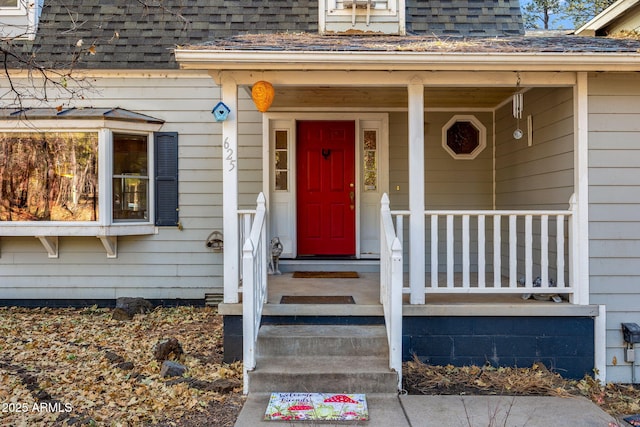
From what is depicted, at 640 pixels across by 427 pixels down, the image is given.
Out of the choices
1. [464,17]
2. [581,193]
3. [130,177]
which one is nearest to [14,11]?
[130,177]

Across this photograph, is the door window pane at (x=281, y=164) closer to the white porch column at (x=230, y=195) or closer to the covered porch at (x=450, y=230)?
the covered porch at (x=450, y=230)

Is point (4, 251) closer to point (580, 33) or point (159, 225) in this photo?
point (159, 225)

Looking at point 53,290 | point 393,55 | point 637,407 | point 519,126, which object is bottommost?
point 637,407

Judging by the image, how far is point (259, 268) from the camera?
13.8 feet

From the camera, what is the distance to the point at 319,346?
4102mm

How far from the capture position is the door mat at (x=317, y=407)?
3330 millimetres

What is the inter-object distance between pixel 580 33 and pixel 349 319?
5.44m

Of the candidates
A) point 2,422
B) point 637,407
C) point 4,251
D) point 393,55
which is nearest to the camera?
point 2,422

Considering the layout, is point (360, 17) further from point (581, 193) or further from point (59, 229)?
point (59, 229)

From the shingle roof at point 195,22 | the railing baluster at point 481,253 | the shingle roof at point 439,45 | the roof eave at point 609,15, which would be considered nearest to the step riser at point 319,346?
the railing baluster at point 481,253

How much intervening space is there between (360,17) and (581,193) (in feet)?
11.4

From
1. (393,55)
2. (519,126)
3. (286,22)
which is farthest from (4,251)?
(519,126)

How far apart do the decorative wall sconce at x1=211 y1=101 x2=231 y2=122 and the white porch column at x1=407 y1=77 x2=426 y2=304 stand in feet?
5.62

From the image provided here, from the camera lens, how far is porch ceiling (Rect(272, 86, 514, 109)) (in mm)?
5625
